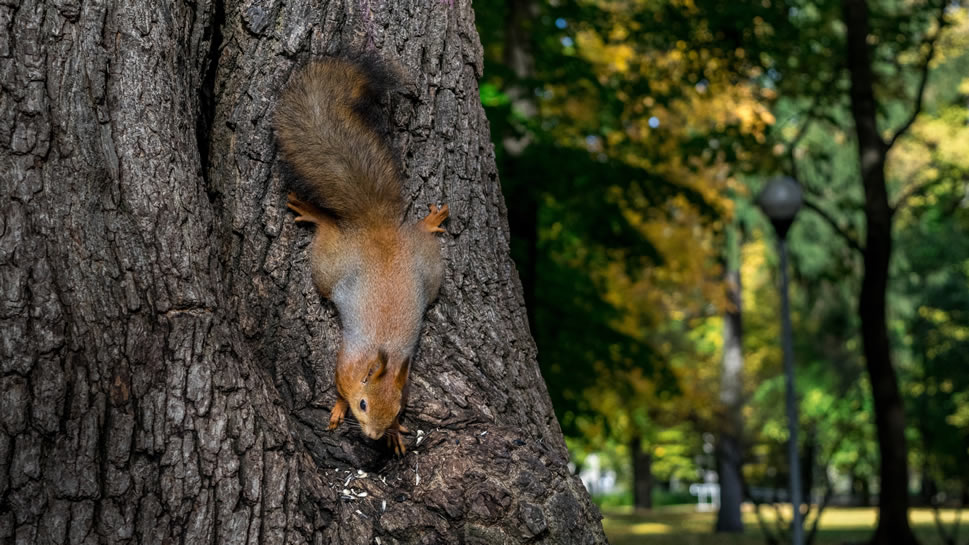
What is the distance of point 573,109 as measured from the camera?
50.4 feet

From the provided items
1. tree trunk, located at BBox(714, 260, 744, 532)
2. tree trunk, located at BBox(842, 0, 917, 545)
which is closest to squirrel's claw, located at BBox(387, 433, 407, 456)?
tree trunk, located at BBox(842, 0, 917, 545)

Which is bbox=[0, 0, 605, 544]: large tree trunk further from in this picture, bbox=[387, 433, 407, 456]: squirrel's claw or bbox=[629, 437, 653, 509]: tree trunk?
bbox=[629, 437, 653, 509]: tree trunk

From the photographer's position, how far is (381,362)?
9.47 feet

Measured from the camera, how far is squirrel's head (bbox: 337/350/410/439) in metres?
2.80

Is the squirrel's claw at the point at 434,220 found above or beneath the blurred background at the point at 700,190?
beneath

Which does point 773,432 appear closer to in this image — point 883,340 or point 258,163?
point 883,340

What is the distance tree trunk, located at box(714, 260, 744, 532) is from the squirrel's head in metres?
17.7

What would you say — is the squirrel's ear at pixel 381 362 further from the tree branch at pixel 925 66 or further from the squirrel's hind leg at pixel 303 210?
the tree branch at pixel 925 66

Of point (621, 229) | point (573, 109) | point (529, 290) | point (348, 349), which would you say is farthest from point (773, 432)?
point (348, 349)

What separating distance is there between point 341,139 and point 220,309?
68 centimetres

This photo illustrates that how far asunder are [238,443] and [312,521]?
0.94ft

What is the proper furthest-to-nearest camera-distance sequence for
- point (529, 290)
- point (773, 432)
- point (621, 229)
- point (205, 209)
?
point (773, 432), point (621, 229), point (529, 290), point (205, 209)

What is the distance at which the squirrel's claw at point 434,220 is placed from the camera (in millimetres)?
3017

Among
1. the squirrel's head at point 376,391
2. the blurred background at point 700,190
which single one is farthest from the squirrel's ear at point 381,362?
the blurred background at point 700,190
